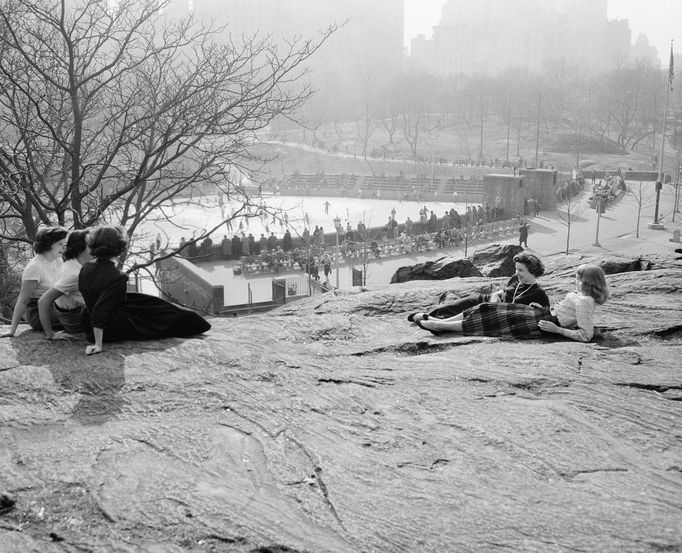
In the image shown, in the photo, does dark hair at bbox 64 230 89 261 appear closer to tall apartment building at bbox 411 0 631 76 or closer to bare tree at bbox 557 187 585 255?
bare tree at bbox 557 187 585 255

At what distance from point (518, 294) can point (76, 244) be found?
3.10 m

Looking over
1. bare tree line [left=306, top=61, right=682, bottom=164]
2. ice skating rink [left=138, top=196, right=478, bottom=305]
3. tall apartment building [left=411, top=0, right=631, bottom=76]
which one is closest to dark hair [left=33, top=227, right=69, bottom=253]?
ice skating rink [left=138, top=196, right=478, bottom=305]

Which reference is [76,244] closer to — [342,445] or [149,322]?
[149,322]

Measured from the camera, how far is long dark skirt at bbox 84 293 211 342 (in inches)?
204

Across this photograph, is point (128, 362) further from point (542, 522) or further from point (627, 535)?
point (627, 535)

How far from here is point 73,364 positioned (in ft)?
15.6

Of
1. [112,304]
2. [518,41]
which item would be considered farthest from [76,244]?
[518,41]

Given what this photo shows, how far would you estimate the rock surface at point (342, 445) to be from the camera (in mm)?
3104

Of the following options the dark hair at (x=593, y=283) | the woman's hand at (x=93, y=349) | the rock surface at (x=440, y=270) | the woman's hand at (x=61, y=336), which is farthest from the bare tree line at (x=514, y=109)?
the woman's hand at (x=93, y=349)

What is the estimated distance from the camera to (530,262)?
5684 mm

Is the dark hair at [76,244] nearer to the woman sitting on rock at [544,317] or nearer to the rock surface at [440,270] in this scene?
the woman sitting on rock at [544,317]

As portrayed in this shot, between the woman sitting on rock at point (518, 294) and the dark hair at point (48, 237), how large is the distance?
2594mm

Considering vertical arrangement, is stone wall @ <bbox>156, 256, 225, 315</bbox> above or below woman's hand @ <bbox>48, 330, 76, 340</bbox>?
below

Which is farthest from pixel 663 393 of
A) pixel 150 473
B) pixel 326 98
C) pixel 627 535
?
pixel 326 98
